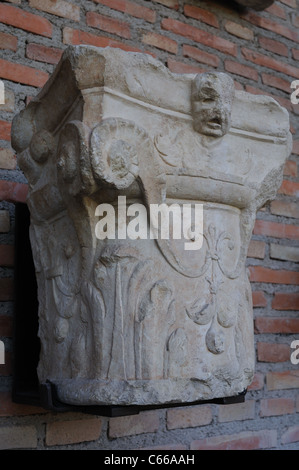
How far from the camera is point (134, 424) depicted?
1872mm

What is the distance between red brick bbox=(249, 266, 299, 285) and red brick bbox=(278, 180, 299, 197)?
1.06ft

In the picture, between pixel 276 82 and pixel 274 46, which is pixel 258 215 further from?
pixel 274 46

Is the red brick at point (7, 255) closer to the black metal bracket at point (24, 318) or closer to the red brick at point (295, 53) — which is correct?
the black metal bracket at point (24, 318)

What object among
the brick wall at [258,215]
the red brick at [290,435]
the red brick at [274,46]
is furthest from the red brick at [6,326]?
the red brick at [274,46]

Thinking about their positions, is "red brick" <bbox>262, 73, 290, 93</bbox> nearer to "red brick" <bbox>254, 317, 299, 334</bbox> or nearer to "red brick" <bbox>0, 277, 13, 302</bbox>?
"red brick" <bbox>254, 317, 299, 334</bbox>

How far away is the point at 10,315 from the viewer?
5.52 feet

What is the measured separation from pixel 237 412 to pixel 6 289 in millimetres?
981

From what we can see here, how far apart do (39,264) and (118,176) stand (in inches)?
16.0

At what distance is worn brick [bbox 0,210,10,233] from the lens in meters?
1.71

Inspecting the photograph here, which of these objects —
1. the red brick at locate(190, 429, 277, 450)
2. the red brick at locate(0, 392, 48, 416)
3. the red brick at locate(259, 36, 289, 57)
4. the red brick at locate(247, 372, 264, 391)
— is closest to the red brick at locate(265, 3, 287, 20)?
the red brick at locate(259, 36, 289, 57)

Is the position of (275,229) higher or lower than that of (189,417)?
higher

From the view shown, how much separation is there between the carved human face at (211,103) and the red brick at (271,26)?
3.99 feet

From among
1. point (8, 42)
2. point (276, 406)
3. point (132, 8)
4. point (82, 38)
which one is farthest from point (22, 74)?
point (276, 406)

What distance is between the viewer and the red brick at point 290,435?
2199 mm
